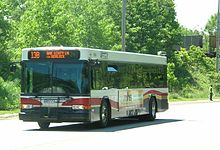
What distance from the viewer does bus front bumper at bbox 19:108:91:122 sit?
2214 centimetres

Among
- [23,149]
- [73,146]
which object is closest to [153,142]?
[73,146]

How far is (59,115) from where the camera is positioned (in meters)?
22.3

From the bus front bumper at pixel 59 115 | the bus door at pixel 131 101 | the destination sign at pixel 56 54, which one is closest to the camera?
the bus front bumper at pixel 59 115

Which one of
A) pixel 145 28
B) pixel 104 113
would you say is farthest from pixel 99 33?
pixel 104 113

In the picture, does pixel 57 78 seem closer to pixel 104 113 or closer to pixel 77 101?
pixel 77 101

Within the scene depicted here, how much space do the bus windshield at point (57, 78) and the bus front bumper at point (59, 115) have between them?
567mm

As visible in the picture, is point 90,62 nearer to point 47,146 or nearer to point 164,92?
point 47,146

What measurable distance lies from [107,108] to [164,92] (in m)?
6.96

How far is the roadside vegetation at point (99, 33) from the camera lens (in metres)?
49.0

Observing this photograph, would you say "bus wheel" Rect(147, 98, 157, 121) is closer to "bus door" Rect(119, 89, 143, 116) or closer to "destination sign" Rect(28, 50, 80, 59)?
"bus door" Rect(119, 89, 143, 116)

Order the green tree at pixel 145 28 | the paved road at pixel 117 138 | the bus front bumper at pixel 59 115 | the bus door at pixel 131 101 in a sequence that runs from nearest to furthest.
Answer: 1. the paved road at pixel 117 138
2. the bus front bumper at pixel 59 115
3. the bus door at pixel 131 101
4. the green tree at pixel 145 28

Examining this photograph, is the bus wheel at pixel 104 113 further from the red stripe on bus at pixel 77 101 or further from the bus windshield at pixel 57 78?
the bus windshield at pixel 57 78

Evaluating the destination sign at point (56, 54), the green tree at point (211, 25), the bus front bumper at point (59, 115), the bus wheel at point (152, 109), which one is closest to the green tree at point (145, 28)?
the bus wheel at point (152, 109)

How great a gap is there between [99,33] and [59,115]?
128 feet
